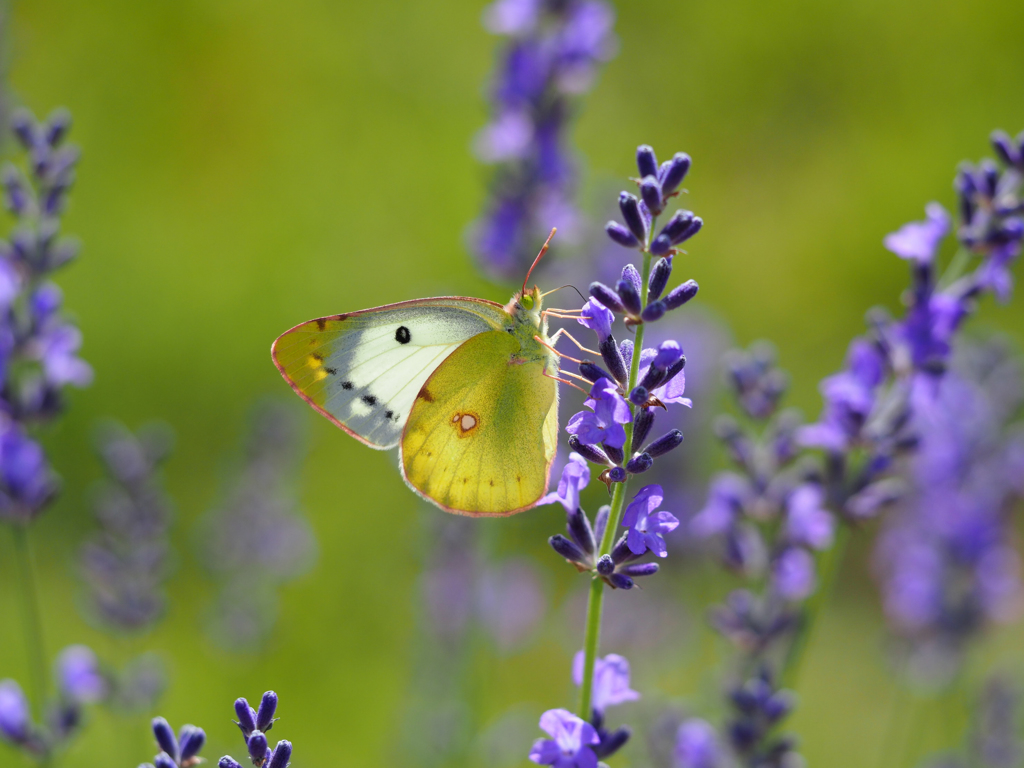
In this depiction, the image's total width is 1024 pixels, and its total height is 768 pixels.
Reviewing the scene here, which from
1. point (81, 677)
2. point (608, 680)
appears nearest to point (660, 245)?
point (608, 680)

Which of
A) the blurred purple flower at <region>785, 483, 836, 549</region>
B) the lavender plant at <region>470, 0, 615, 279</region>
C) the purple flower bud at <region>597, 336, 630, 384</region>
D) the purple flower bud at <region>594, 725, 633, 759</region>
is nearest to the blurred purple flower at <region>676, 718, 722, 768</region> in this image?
the blurred purple flower at <region>785, 483, 836, 549</region>

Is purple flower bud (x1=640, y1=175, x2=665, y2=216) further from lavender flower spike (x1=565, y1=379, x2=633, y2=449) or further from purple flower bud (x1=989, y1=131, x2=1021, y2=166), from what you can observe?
purple flower bud (x1=989, y1=131, x2=1021, y2=166)

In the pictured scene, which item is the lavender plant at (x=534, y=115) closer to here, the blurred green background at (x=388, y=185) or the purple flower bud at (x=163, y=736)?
the blurred green background at (x=388, y=185)

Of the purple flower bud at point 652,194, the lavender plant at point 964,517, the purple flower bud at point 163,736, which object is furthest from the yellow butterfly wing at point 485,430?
the lavender plant at point 964,517

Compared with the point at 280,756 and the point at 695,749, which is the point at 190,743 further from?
the point at 695,749

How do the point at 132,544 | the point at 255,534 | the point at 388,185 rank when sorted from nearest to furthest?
1. the point at 132,544
2. the point at 255,534
3. the point at 388,185

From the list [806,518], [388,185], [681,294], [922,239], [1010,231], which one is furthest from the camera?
[388,185]
